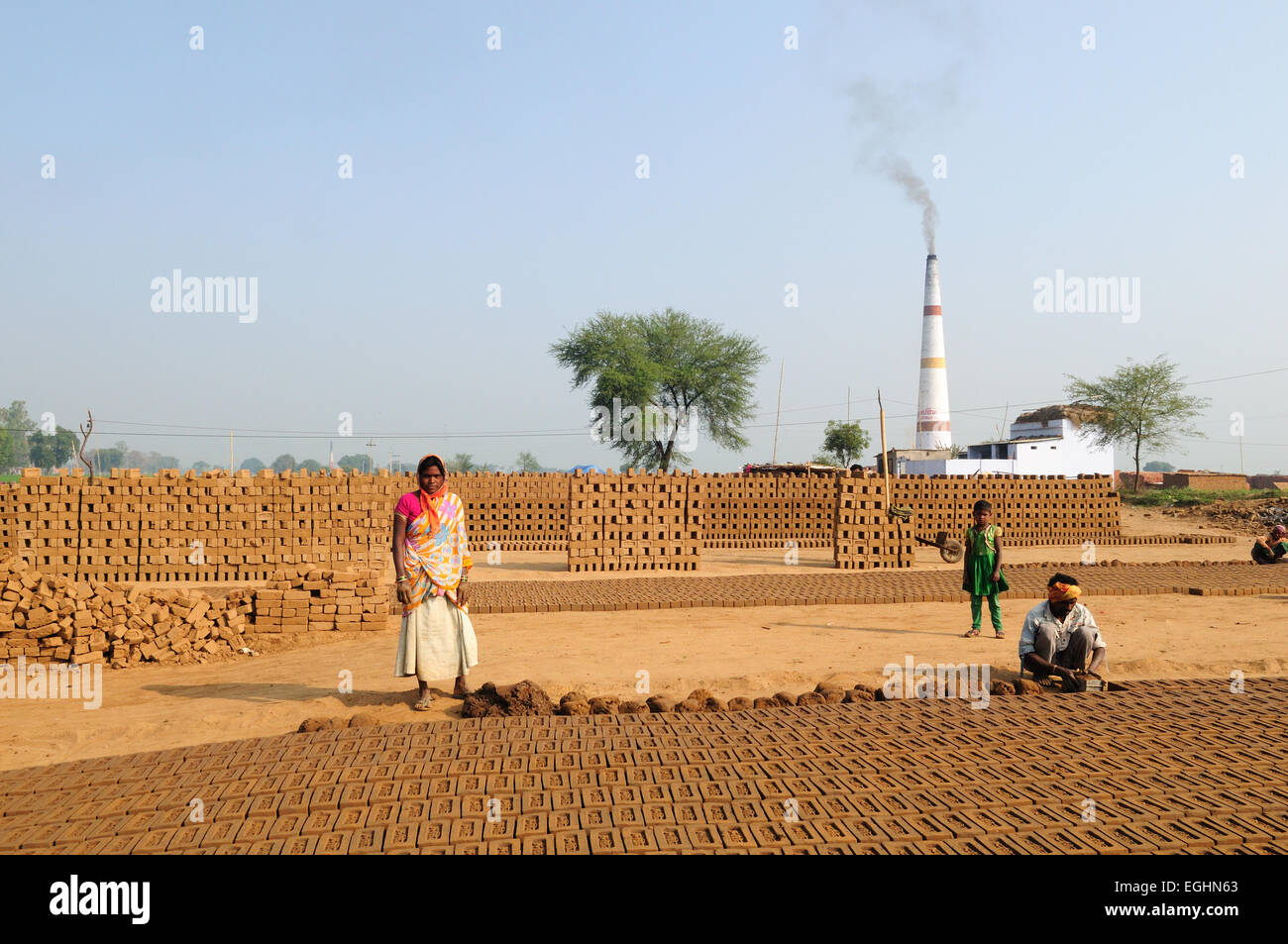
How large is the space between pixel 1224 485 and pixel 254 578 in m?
42.7

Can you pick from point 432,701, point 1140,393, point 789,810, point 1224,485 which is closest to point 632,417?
point 1140,393

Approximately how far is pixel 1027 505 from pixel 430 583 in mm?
18738

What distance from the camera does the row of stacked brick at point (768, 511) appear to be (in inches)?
840

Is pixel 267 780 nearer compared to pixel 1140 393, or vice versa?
pixel 267 780

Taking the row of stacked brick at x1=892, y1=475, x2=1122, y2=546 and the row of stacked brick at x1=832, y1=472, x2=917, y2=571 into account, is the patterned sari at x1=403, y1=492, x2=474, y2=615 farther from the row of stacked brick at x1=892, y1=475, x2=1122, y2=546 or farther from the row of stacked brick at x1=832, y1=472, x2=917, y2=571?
the row of stacked brick at x1=892, y1=475, x2=1122, y2=546

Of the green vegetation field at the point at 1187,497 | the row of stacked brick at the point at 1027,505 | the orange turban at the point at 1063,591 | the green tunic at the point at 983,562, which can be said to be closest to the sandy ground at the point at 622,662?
the green tunic at the point at 983,562

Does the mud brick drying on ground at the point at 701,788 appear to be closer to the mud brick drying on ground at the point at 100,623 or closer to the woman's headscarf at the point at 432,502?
the woman's headscarf at the point at 432,502

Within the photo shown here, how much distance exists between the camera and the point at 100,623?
7.93 m

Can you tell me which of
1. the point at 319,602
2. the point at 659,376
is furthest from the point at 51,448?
the point at 319,602

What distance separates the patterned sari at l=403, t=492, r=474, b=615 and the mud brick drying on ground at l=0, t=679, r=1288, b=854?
40.0 inches

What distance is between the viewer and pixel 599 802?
Answer: 12.5 ft

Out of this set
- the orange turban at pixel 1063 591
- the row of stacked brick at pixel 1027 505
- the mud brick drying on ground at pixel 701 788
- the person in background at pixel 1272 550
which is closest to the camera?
the mud brick drying on ground at pixel 701 788

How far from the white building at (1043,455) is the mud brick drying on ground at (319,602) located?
37.6 metres
